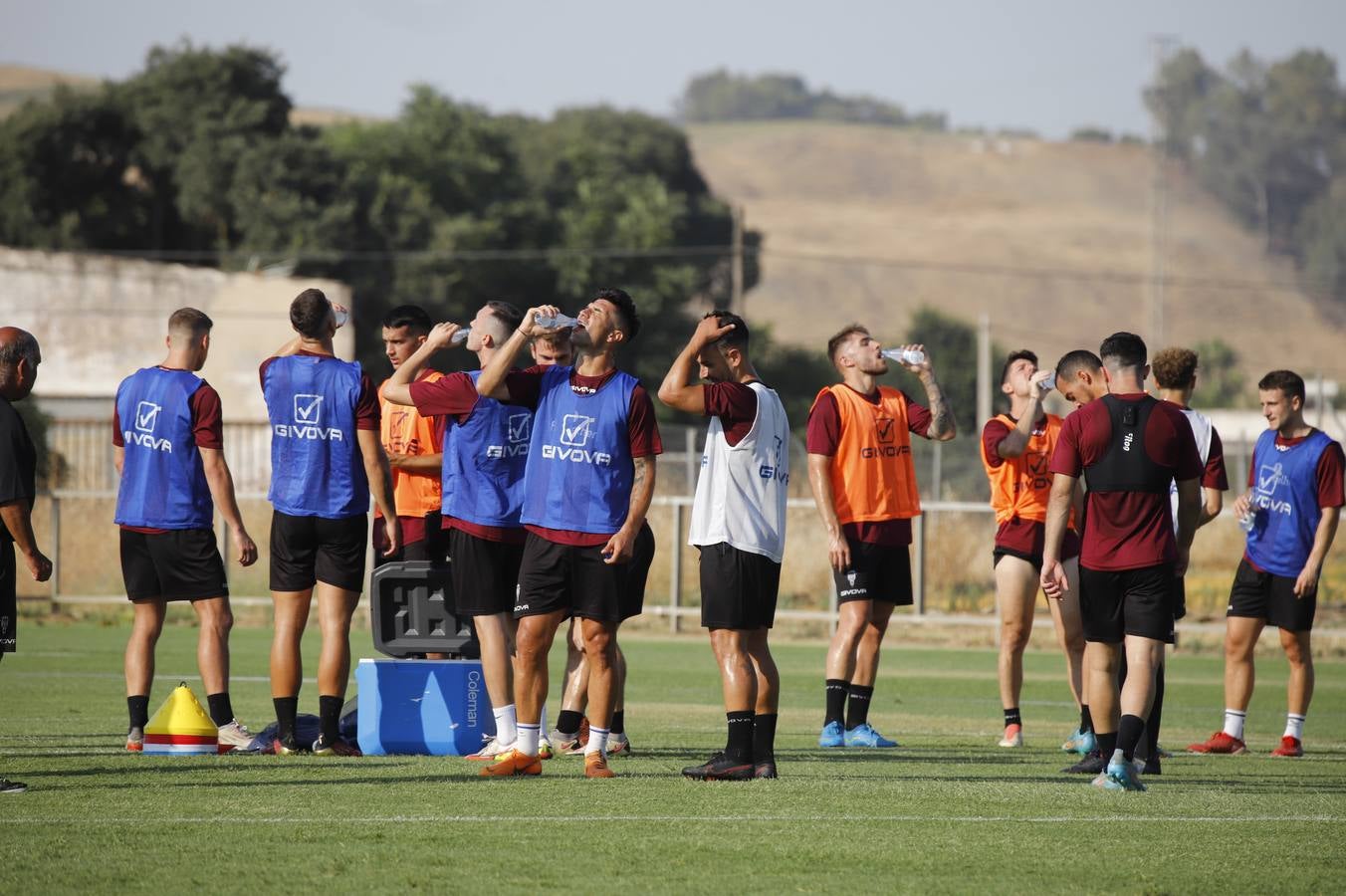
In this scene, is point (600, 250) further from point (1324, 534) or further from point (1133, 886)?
→ point (1133, 886)

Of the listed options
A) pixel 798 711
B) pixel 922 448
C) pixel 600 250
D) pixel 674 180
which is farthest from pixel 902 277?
pixel 798 711

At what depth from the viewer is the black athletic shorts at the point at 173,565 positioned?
9.05 metres

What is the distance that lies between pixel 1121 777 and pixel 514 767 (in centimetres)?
289

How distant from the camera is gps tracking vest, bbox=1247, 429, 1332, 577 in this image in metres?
10.7

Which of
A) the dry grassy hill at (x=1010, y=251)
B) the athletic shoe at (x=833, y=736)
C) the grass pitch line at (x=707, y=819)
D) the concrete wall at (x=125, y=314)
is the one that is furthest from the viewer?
the dry grassy hill at (x=1010, y=251)

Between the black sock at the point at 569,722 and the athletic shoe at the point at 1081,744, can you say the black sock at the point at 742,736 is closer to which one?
the black sock at the point at 569,722

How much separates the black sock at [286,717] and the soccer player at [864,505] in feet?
10.3

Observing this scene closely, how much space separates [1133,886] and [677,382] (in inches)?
118

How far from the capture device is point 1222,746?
1055 cm

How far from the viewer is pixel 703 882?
5.88 m

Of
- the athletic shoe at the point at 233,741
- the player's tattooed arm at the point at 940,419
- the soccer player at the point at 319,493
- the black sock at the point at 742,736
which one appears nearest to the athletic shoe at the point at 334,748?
the soccer player at the point at 319,493

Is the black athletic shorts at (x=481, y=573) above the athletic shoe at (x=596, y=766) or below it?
above

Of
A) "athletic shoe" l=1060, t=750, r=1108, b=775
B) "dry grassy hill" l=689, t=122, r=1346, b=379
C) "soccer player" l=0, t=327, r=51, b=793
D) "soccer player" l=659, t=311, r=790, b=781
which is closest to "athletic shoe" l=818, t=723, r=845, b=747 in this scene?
"athletic shoe" l=1060, t=750, r=1108, b=775

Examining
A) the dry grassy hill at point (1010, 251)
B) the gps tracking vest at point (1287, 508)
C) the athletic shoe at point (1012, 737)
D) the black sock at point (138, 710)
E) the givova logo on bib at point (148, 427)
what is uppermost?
the dry grassy hill at point (1010, 251)
